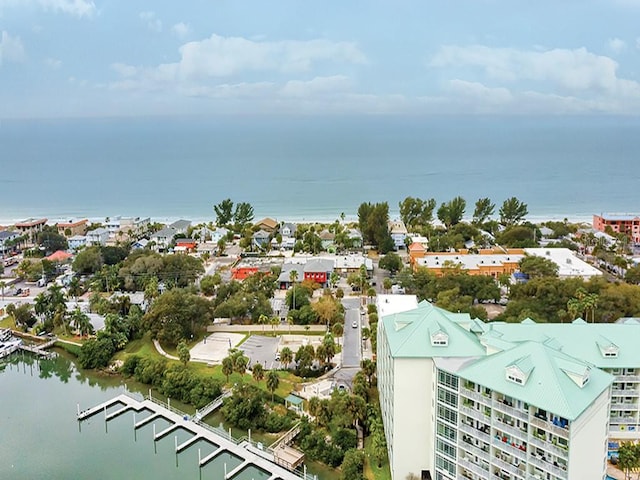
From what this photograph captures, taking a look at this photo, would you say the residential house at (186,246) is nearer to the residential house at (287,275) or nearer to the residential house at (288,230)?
the residential house at (288,230)

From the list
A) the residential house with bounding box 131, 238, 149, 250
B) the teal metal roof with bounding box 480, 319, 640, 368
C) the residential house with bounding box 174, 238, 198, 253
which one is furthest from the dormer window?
the residential house with bounding box 131, 238, 149, 250

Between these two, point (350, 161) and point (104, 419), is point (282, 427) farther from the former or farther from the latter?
point (350, 161)

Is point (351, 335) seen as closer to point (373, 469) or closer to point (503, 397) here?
point (373, 469)

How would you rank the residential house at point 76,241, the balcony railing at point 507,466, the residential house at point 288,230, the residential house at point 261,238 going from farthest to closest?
the residential house at point 288,230, the residential house at point 261,238, the residential house at point 76,241, the balcony railing at point 507,466

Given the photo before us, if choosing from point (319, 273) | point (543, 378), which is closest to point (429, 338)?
point (543, 378)

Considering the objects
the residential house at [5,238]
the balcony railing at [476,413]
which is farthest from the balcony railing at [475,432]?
the residential house at [5,238]
